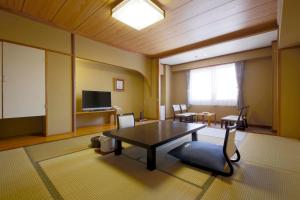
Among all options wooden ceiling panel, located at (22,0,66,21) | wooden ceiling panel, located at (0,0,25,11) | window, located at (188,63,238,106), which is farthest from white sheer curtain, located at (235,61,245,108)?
wooden ceiling panel, located at (0,0,25,11)

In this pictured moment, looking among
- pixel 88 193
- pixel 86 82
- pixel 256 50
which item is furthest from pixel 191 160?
→ pixel 256 50

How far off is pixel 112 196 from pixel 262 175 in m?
1.86

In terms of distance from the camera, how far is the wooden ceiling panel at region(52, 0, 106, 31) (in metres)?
2.59

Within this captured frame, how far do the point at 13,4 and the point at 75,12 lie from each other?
3.50 feet

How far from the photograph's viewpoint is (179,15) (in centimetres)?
294

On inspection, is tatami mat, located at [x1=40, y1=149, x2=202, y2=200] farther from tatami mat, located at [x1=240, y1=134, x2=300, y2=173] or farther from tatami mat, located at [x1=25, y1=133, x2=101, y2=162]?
tatami mat, located at [x1=240, y1=134, x2=300, y2=173]

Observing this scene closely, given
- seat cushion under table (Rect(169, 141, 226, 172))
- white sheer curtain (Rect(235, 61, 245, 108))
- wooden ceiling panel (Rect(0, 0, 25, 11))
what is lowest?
seat cushion under table (Rect(169, 141, 226, 172))

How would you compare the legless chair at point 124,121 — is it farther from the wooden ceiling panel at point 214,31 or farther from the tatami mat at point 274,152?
the wooden ceiling panel at point 214,31

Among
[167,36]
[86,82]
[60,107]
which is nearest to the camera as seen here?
[60,107]

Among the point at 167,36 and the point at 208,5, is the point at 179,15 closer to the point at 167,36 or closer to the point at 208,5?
the point at 208,5

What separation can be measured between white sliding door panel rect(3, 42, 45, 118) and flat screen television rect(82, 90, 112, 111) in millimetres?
1228

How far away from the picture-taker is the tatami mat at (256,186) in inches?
57.8

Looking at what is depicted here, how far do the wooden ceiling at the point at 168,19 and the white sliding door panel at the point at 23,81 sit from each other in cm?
81

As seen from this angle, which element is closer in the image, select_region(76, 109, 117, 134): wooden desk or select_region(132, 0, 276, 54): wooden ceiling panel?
select_region(132, 0, 276, 54): wooden ceiling panel
